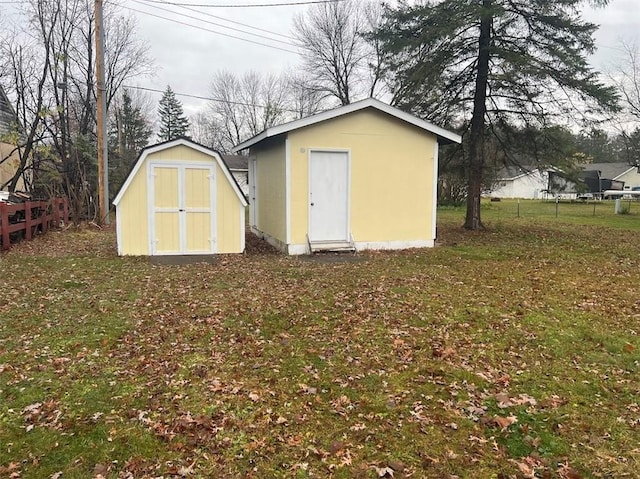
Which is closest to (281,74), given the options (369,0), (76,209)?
(369,0)

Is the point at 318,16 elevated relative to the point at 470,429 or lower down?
elevated

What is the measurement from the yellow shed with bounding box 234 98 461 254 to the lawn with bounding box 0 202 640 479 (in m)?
2.47

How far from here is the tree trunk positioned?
41.7 feet

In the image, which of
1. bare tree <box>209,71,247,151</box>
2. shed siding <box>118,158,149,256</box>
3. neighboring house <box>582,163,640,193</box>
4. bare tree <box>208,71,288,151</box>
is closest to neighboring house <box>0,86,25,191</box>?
shed siding <box>118,158,149,256</box>

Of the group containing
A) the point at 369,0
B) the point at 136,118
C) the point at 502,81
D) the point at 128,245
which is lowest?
the point at 128,245

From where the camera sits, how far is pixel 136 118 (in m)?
35.9

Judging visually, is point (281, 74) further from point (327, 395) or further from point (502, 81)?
point (327, 395)

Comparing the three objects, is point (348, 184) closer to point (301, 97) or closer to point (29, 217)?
point (29, 217)

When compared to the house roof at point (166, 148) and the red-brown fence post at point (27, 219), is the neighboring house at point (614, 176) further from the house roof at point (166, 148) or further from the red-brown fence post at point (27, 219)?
the red-brown fence post at point (27, 219)

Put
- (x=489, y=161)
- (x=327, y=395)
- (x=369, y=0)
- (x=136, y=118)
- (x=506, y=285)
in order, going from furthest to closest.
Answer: (x=136, y=118)
(x=369, y=0)
(x=489, y=161)
(x=506, y=285)
(x=327, y=395)

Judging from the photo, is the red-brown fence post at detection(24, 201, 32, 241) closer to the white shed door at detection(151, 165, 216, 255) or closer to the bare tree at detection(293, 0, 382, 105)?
the white shed door at detection(151, 165, 216, 255)

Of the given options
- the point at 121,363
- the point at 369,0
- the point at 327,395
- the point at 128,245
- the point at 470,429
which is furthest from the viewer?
the point at 369,0

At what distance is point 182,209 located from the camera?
31.3 feet

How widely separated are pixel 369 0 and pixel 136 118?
1929 cm
